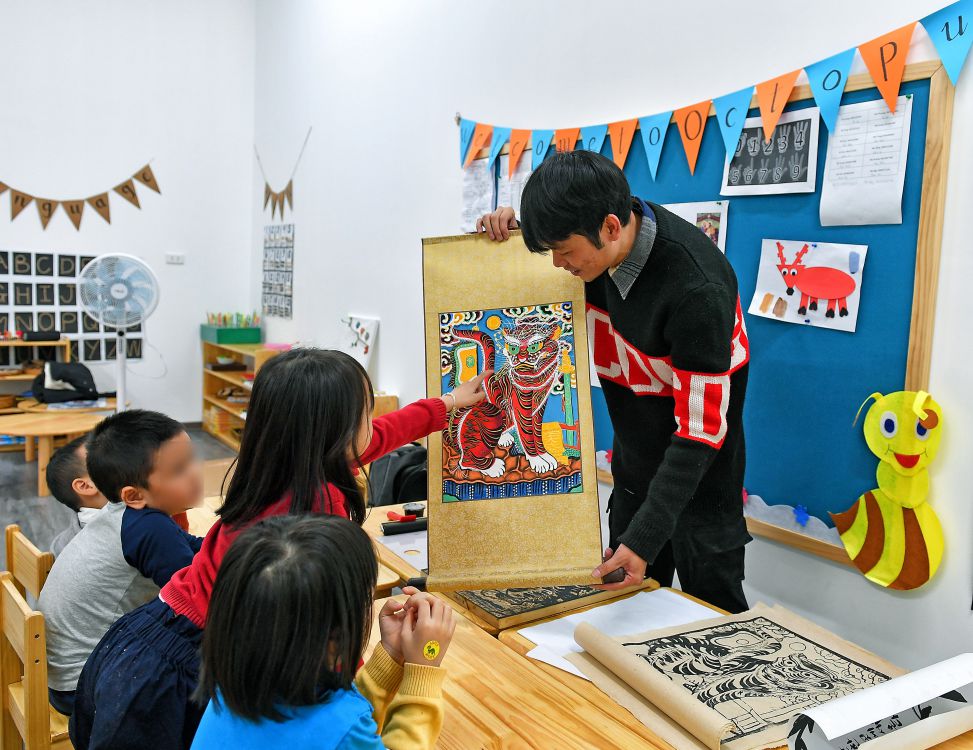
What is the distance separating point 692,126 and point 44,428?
15.2 ft

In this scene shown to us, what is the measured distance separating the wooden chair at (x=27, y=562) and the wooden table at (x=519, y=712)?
1.11 m

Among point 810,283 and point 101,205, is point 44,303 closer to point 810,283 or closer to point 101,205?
point 101,205

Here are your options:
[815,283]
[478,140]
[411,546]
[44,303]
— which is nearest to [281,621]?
[411,546]

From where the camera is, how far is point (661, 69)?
269cm

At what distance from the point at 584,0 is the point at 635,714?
2.77m

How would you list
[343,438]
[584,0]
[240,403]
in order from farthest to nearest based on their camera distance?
[240,403] → [584,0] → [343,438]

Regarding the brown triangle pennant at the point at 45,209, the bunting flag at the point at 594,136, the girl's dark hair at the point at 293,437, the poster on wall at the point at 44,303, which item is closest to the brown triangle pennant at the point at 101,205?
the brown triangle pennant at the point at 45,209

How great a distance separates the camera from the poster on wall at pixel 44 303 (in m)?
6.35

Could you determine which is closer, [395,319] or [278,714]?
[278,714]

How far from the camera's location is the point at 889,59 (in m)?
1.91

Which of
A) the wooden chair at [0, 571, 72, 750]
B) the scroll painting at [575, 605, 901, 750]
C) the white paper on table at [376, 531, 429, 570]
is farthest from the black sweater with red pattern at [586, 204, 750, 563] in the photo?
the wooden chair at [0, 571, 72, 750]

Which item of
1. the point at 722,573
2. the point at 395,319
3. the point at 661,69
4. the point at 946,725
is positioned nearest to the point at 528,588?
the point at 722,573

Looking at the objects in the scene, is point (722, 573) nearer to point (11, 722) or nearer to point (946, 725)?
point (946, 725)

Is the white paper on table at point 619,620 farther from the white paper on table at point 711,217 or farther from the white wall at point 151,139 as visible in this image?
the white wall at point 151,139
